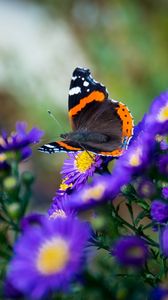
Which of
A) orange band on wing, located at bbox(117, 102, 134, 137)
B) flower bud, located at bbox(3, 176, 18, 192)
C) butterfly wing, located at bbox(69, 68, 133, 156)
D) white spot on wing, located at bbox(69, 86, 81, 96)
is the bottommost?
flower bud, located at bbox(3, 176, 18, 192)

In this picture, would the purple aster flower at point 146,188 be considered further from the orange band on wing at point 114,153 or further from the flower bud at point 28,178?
the orange band on wing at point 114,153

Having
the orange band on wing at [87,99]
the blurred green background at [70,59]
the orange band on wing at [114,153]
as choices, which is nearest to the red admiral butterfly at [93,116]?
the orange band on wing at [87,99]

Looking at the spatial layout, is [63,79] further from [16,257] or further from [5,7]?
[16,257]

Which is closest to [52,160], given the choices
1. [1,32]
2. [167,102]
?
[1,32]

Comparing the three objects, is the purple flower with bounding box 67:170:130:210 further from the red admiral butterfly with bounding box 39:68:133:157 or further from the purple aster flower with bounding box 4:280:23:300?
the red admiral butterfly with bounding box 39:68:133:157

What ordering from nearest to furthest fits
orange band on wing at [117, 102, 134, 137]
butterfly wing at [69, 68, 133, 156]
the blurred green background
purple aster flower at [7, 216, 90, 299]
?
purple aster flower at [7, 216, 90, 299]
orange band on wing at [117, 102, 134, 137]
butterfly wing at [69, 68, 133, 156]
the blurred green background

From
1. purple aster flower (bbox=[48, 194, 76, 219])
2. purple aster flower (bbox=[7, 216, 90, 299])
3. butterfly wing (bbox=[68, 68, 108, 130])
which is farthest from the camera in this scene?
butterfly wing (bbox=[68, 68, 108, 130])

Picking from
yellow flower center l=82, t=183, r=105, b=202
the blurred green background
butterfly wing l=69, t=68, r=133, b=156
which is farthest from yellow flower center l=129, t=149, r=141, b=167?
the blurred green background

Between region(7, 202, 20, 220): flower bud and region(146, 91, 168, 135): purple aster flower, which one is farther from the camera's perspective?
region(146, 91, 168, 135): purple aster flower
